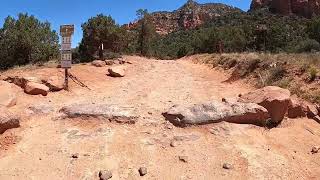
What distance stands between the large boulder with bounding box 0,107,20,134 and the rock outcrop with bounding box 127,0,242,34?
99.5m

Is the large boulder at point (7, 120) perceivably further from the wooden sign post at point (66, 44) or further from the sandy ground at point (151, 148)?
the wooden sign post at point (66, 44)

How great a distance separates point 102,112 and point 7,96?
2.37 m

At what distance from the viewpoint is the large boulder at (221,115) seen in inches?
322

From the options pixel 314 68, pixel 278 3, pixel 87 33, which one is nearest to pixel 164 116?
pixel 314 68

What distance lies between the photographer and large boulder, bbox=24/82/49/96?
10.2 meters

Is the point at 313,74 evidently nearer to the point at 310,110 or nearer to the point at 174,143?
the point at 310,110

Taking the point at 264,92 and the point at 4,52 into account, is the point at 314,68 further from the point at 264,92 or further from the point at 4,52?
the point at 4,52

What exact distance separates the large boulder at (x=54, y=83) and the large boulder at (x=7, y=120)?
2714 mm

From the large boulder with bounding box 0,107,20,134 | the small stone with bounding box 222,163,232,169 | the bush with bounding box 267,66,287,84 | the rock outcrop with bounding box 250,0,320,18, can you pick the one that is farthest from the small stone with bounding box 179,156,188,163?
the rock outcrop with bounding box 250,0,320,18

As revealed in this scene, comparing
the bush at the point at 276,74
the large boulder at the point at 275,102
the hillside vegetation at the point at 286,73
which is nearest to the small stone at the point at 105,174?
the large boulder at the point at 275,102

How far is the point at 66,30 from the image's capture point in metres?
11.3

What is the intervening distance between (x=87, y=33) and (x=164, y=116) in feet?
69.5

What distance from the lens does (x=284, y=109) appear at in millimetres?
8352

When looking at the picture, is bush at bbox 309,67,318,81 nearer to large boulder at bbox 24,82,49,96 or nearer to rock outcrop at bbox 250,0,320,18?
large boulder at bbox 24,82,49,96
